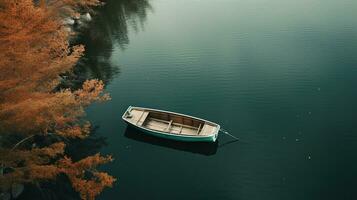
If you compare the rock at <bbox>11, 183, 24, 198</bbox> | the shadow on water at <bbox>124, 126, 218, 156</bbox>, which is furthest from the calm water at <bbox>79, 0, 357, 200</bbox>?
the rock at <bbox>11, 183, 24, 198</bbox>

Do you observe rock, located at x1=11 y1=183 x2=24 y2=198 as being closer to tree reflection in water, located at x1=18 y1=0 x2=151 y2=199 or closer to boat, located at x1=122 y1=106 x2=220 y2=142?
tree reflection in water, located at x1=18 y1=0 x2=151 y2=199

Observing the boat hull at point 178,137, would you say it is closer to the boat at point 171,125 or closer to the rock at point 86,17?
the boat at point 171,125

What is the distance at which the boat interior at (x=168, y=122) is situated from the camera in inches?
1193

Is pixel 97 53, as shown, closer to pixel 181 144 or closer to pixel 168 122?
pixel 168 122

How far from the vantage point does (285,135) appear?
1195 inches

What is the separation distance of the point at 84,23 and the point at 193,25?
1931cm

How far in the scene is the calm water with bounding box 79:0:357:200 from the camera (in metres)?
26.2

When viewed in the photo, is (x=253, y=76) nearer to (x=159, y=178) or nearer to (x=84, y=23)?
(x=159, y=178)

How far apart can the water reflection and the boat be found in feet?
34.2

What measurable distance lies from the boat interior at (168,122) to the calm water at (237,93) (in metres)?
1.43

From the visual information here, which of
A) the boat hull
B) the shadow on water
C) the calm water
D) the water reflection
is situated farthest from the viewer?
the water reflection

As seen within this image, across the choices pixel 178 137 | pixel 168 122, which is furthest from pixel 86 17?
pixel 178 137

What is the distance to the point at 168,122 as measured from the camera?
32.1 meters

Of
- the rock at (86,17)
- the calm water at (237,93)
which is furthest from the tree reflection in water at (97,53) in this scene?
the rock at (86,17)
